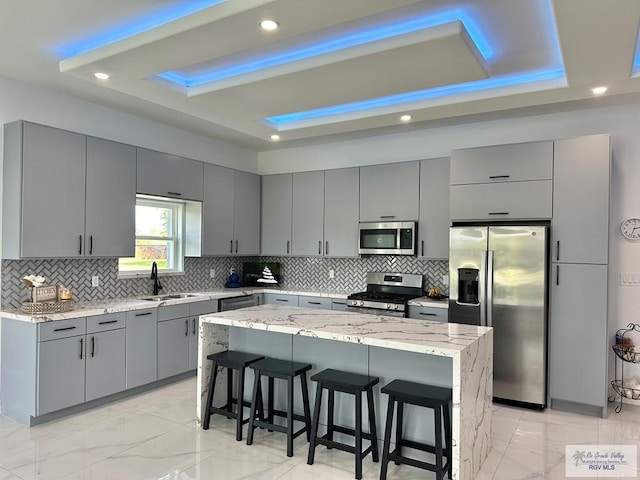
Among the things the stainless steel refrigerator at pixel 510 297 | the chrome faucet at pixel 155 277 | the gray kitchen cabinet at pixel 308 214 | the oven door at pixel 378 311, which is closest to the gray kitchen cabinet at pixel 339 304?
the oven door at pixel 378 311

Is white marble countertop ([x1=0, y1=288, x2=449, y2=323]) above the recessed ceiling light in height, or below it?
below

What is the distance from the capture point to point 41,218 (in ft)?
12.0

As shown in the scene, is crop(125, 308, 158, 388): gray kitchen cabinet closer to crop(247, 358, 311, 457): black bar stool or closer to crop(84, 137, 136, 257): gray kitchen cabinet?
crop(84, 137, 136, 257): gray kitchen cabinet

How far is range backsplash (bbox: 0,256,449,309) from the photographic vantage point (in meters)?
3.83

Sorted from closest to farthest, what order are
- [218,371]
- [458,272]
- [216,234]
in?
[218,371] → [458,272] → [216,234]

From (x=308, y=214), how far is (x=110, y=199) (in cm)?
235

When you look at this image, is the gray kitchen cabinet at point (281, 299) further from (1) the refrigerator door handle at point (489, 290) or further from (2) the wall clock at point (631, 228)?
(2) the wall clock at point (631, 228)

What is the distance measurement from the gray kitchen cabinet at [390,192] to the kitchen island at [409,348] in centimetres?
183

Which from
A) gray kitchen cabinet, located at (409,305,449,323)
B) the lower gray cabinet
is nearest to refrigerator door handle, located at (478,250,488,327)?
gray kitchen cabinet, located at (409,305,449,323)

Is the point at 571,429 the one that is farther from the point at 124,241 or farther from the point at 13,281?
the point at 13,281

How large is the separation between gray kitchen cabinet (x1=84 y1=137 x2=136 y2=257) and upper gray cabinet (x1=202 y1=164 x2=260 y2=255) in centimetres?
99

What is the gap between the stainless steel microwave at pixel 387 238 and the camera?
492 cm

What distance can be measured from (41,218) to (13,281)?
612 mm

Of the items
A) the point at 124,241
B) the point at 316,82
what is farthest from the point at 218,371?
the point at 316,82
